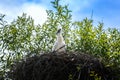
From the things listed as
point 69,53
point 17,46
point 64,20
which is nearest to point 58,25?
point 64,20

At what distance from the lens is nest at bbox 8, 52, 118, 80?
34.0 ft

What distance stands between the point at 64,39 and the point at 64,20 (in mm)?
366

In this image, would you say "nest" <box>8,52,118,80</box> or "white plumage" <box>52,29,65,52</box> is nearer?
"nest" <box>8,52,118,80</box>

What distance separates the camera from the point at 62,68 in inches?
408

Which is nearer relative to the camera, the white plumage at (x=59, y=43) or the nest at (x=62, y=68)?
the nest at (x=62, y=68)

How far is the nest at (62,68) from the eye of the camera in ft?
34.0

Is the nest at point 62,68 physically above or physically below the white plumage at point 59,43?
below

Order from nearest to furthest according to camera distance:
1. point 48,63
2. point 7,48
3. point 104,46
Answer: point 48,63, point 104,46, point 7,48

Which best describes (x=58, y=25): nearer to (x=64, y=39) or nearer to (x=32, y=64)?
(x=64, y=39)

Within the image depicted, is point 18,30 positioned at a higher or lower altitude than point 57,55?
higher

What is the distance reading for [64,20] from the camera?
515 inches

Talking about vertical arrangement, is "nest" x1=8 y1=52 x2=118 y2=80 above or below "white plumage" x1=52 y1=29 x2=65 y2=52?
below

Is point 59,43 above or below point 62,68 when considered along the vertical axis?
above

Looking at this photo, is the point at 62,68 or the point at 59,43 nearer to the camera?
the point at 62,68
